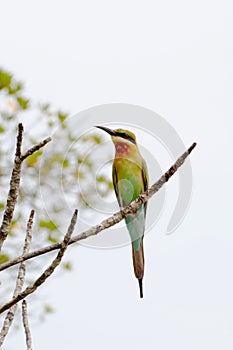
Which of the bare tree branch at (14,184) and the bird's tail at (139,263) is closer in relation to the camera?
the bare tree branch at (14,184)

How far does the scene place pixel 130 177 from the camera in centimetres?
159

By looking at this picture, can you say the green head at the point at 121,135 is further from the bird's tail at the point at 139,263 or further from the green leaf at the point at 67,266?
the green leaf at the point at 67,266

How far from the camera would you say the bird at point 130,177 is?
1.26m

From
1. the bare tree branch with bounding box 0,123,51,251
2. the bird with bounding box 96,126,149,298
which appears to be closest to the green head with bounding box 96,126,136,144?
the bird with bounding box 96,126,149,298

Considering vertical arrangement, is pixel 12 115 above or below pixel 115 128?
above

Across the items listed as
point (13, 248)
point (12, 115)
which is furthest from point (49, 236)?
point (12, 115)

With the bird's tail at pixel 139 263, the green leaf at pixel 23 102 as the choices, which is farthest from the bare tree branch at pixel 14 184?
the green leaf at pixel 23 102

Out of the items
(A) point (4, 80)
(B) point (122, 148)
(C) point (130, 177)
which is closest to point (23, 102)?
(A) point (4, 80)

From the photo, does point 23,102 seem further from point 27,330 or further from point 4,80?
point 27,330

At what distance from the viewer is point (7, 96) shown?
118 inches

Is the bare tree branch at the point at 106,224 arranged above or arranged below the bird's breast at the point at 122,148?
below

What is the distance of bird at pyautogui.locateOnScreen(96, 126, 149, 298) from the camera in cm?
126

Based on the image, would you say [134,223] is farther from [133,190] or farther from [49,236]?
[49,236]

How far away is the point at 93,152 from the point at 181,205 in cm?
51
